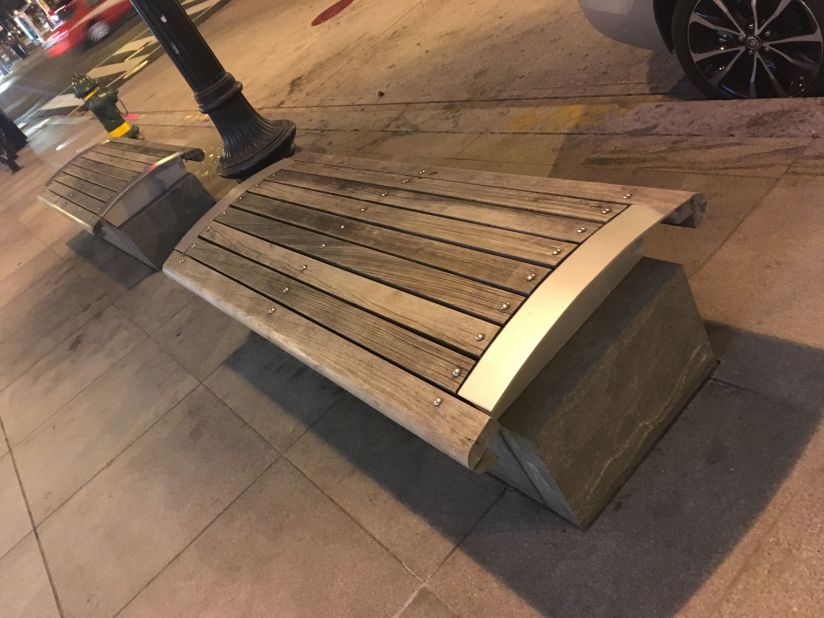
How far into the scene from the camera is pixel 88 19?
19.3 m

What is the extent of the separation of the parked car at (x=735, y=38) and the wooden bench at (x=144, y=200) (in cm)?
333

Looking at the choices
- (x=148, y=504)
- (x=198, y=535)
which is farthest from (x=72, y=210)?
(x=198, y=535)

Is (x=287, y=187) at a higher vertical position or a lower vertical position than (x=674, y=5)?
higher

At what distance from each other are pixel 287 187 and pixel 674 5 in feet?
8.52

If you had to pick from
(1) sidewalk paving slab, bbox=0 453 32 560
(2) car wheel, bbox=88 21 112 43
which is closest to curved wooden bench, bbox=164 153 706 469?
(1) sidewalk paving slab, bbox=0 453 32 560

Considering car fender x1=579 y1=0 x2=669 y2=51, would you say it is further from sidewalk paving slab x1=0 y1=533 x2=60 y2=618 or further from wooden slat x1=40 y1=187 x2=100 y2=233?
sidewalk paving slab x1=0 y1=533 x2=60 y2=618

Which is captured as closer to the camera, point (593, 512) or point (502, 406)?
point (502, 406)

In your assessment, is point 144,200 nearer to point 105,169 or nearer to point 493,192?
point 105,169

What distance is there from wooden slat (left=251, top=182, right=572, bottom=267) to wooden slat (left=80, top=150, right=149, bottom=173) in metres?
2.24

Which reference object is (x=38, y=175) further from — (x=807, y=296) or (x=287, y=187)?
(x=807, y=296)

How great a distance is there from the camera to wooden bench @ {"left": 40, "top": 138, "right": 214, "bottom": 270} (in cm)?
484

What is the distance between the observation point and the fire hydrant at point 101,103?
25.6ft

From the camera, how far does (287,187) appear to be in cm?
363

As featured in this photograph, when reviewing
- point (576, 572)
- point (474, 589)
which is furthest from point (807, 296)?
point (474, 589)
